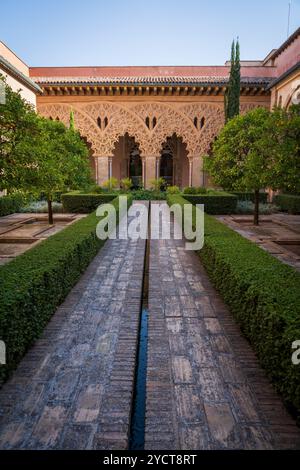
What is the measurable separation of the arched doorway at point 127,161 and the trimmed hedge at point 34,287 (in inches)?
738

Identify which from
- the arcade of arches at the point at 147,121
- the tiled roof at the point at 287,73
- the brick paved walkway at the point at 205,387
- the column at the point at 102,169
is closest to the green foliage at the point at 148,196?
the arcade of arches at the point at 147,121

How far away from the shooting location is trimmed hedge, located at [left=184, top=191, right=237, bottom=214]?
14.8 metres

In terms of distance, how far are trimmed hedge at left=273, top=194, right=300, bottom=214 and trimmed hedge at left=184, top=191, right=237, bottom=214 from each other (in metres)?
2.48

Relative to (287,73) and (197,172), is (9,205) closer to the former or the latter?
(197,172)

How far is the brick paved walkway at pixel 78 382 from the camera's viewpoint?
2404mm

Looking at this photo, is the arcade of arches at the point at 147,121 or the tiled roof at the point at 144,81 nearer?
the tiled roof at the point at 144,81

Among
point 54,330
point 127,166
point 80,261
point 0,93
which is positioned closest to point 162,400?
point 54,330

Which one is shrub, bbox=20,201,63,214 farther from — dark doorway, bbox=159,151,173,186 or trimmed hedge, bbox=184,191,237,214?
dark doorway, bbox=159,151,173,186

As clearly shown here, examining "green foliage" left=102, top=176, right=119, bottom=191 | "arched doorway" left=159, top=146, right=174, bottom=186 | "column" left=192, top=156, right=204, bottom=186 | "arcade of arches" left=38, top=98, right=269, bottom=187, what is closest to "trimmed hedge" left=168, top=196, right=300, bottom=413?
"green foliage" left=102, top=176, right=119, bottom=191

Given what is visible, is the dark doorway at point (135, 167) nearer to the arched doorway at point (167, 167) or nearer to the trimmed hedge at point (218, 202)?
the arched doorway at point (167, 167)

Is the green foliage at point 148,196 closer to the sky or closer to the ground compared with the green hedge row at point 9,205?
closer to the sky

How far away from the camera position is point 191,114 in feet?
70.2

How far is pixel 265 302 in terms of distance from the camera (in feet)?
10.1
